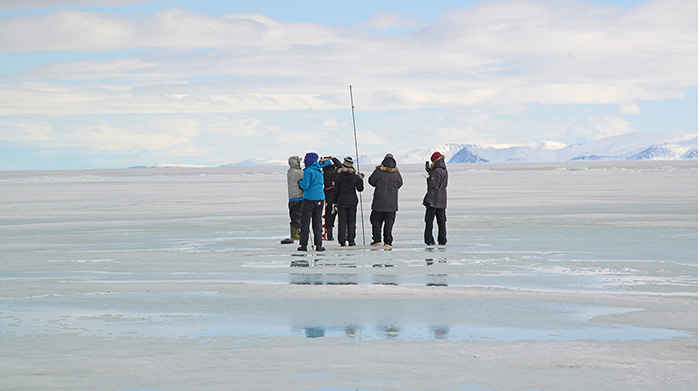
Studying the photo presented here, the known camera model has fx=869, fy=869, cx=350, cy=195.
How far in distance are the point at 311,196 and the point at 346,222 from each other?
1.31 metres

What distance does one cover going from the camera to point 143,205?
32781mm

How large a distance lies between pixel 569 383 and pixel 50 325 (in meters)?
4.99

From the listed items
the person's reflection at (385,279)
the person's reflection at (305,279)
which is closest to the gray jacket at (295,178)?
the person's reflection at (305,279)

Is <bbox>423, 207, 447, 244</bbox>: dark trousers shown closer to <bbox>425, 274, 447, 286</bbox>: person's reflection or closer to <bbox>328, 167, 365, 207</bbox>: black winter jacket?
<bbox>328, 167, 365, 207</bbox>: black winter jacket

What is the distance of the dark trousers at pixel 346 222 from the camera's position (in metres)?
16.1

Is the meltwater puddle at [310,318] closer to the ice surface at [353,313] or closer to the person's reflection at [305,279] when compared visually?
the ice surface at [353,313]

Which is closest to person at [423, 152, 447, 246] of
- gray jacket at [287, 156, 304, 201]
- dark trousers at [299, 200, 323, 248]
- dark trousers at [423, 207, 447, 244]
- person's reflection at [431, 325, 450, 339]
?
dark trousers at [423, 207, 447, 244]

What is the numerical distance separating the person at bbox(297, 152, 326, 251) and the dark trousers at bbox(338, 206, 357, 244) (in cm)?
78

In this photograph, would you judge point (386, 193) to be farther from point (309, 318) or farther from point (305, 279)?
point (309, 318)

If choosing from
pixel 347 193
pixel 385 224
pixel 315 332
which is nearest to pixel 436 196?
pixel 385 224

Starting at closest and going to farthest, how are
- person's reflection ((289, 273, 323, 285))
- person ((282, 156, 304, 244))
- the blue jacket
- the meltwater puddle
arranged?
the meltwater puddle < person's reflection ((289, 273, 323, 285)) < the blue jacket < person ((282, 156, 304, 244))

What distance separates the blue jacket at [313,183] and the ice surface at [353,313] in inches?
42.3

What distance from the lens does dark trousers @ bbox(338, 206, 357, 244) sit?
16109mm

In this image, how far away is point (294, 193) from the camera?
16.6m
